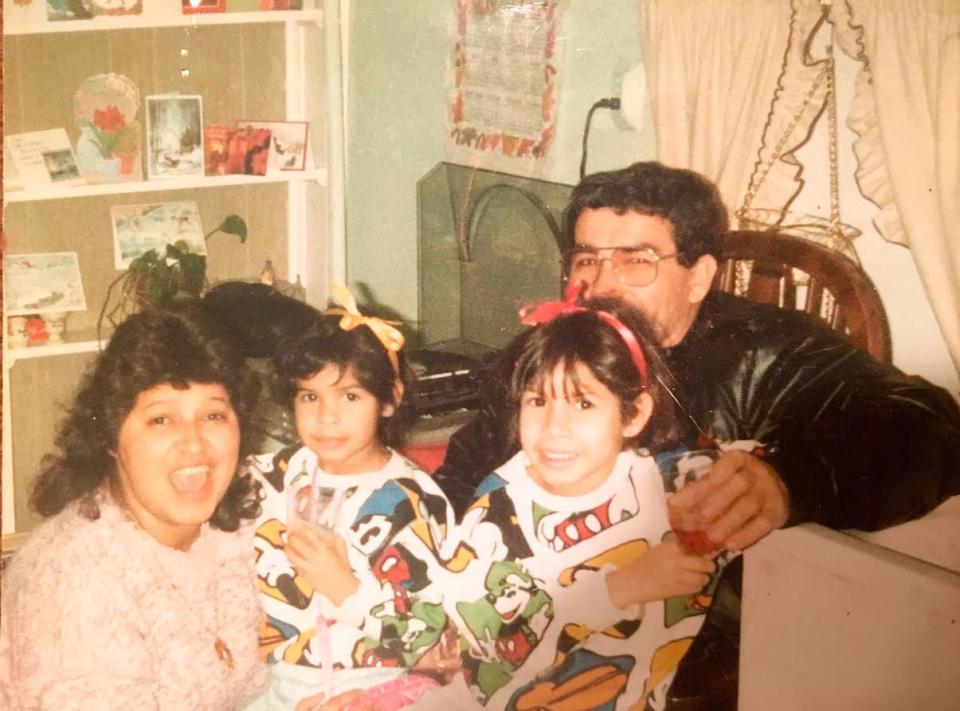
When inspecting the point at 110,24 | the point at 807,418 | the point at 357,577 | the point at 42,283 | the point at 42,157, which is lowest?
the point at 357,577

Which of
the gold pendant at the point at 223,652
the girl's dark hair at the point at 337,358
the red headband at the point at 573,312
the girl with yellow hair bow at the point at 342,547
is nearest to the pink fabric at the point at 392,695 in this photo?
the girl with yellow hair bow at the point at 342,547

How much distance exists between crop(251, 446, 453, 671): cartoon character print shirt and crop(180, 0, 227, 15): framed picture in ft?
1.38

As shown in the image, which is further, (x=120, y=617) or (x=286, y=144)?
(x=286, y=144)

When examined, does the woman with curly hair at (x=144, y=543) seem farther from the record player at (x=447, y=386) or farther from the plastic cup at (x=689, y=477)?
the plastic cup at (x=689, y=477)

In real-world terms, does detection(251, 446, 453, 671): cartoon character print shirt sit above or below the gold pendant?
above

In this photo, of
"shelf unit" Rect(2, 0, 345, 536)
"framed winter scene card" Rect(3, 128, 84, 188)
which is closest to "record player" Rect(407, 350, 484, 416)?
"shelf unit" Rect(2, 0, 345, 536)

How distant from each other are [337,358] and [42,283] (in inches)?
11.5

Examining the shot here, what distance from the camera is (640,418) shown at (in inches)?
33.2

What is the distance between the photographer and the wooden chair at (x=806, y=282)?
0.89 m

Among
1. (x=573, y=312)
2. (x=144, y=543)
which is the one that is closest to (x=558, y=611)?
(x=573, y=312)

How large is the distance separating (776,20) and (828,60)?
62 mm

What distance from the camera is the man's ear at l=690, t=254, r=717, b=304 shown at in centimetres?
89

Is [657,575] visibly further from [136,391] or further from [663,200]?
[136,391]

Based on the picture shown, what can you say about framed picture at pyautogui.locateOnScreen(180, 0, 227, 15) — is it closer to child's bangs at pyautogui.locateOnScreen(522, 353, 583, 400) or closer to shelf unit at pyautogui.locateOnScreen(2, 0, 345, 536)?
shelf unit at pyautogui.locateOnScreen(2, 0, 345, 536)
